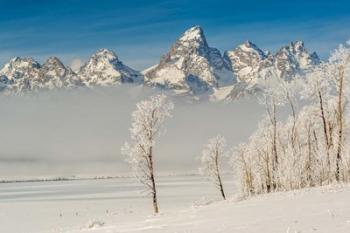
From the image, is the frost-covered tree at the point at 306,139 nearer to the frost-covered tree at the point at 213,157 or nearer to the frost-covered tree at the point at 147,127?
the frost-covered tree at the point at 213,157

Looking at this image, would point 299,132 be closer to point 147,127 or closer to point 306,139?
point 306,139

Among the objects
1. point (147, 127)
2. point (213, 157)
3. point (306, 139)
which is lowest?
point (213, 157)

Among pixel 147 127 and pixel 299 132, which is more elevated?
pixel 147 127

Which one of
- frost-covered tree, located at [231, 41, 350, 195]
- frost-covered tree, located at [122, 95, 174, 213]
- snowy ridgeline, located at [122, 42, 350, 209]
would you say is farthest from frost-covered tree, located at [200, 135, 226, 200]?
frost-covered tree, located at [122, 95, 174, 213]

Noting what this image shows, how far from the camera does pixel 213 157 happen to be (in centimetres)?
9425

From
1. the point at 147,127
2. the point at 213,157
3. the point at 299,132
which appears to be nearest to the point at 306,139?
the point at 299,132

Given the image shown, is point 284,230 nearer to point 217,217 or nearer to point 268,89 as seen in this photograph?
point 217,217

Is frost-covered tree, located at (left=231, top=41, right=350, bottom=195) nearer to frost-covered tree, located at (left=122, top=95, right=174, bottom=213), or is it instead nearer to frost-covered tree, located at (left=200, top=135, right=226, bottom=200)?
Result: frost-covered tree, located at (left=200, top=135, right=226, bottom=200)

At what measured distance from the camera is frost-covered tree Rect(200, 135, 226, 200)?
93062 mm

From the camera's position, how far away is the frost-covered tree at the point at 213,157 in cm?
9306

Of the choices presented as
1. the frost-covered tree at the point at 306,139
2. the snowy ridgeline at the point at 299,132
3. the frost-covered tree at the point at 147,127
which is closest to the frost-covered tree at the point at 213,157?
the frost-covered tree at the point at 306,139

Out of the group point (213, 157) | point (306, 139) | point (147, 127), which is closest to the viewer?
point (147, 127)

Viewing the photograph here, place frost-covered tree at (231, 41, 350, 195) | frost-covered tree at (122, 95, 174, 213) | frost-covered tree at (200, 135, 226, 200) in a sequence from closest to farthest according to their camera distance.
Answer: frost-covered tree at (231, 41, 350, 195), frost-covered tree at (122, 95, 174, 213), frost-covered tree at (200, 135, 226, 200)

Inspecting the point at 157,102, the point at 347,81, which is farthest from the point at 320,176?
the point at 157,102
